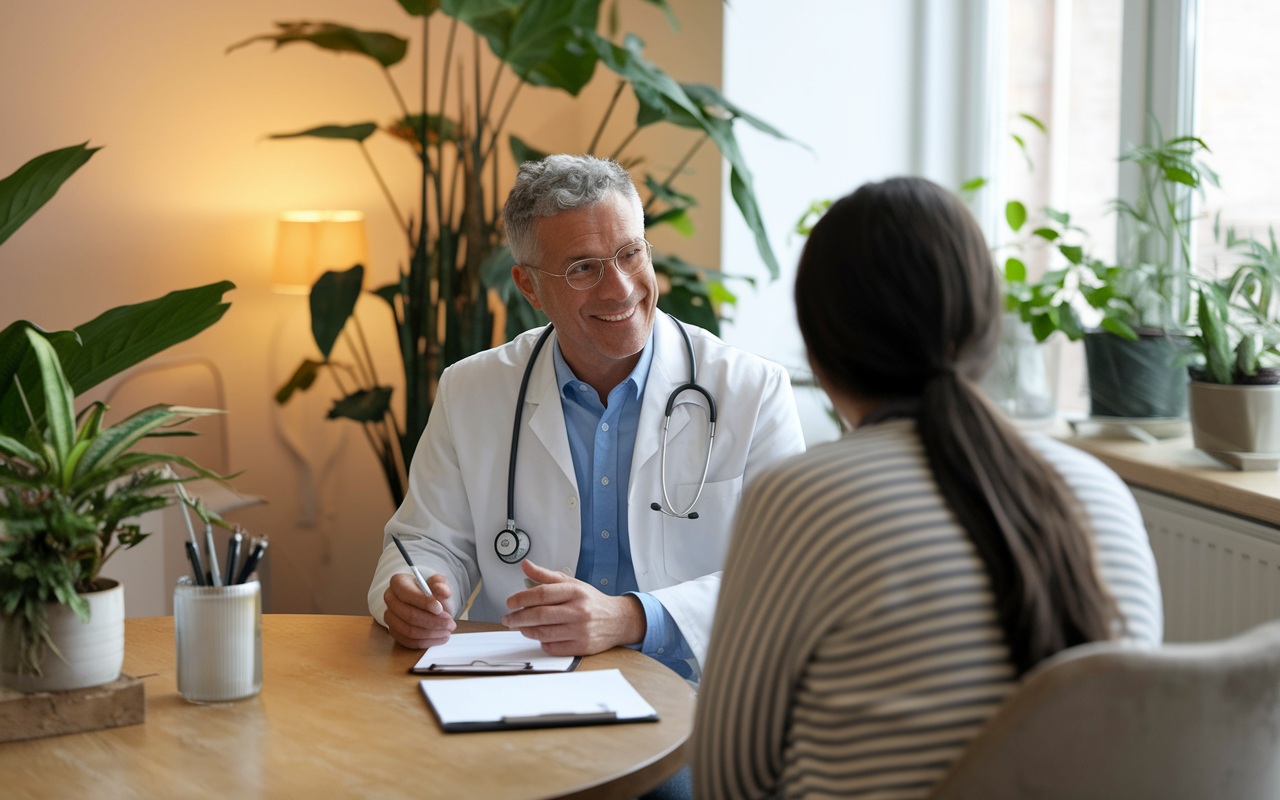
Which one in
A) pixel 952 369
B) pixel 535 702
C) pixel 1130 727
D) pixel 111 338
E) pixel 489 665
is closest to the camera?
pixel 1130 727

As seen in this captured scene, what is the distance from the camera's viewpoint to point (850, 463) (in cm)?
85

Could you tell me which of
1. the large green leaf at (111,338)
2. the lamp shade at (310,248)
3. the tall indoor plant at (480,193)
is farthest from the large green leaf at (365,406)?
the large green leaf at (111,338)

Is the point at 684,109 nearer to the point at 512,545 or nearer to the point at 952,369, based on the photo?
the point at 512,545

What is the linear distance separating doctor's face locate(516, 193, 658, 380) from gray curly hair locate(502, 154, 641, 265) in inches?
0.5

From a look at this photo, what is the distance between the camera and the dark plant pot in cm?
215

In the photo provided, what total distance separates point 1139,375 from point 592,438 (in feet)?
3.92

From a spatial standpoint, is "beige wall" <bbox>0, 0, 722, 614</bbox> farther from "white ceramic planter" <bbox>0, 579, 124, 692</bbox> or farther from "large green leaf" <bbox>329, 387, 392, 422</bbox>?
"white ceramic planter" <bbox>0, 579, 124, 692</bbox>

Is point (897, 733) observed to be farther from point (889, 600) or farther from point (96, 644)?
point (96, 644)

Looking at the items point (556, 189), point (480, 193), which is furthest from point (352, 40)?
point (556, 189)

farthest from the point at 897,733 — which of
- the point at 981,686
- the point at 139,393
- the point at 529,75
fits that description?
the point at 139,393

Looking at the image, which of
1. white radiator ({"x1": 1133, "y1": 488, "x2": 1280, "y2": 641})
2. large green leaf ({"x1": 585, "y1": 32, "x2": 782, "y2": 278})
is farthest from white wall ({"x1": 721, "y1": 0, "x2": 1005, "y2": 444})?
white radiator ({"x1": 1133, "y1": 488, "x2": 1280, "y2": 641})

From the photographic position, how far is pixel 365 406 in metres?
2.80

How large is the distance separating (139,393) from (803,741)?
9.82 feet

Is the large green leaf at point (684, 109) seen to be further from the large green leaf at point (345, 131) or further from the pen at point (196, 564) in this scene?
the pen at point (196, 564)
